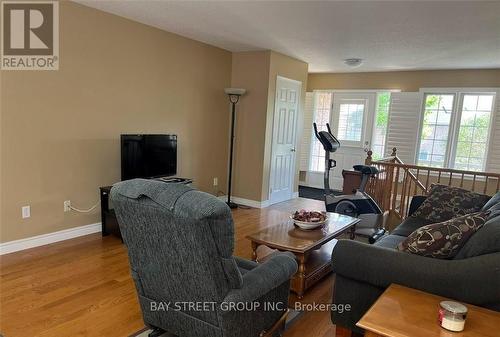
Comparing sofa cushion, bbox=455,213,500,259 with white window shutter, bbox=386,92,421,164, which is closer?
sofa cushion, bbox=455,213,500,259

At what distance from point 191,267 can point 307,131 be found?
6298mm

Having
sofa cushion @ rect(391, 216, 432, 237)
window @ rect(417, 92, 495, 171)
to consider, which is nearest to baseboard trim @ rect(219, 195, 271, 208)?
sofa cushion @ rect(391, 216, 432, 237)

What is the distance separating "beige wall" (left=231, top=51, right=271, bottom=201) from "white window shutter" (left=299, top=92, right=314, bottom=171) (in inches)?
83.0

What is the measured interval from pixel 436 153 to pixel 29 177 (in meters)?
6.24

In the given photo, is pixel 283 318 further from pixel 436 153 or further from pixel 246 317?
pixel 436 153

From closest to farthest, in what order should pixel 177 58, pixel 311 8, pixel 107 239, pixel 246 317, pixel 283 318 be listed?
pixel 246 317 < pixel 283 318 < pixel 311 8 < pixel 107 239 < pixel 177 58

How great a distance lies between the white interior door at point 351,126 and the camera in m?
A: 7.02

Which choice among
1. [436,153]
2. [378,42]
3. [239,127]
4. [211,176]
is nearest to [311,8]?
[378,42]

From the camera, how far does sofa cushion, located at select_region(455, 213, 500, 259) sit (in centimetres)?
180

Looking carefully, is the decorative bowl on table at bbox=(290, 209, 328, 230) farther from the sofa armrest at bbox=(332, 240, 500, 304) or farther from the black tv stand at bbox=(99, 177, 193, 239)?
the black tv stand at bbox=(99, 177, 193, 239)

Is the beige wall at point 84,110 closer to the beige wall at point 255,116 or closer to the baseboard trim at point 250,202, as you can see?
the beige wall at point 255,116

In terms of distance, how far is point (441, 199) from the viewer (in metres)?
3.41

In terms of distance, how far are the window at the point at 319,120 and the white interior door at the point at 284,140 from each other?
4.56 ft

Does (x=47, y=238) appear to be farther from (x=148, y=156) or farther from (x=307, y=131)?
(x=307, y=131)
